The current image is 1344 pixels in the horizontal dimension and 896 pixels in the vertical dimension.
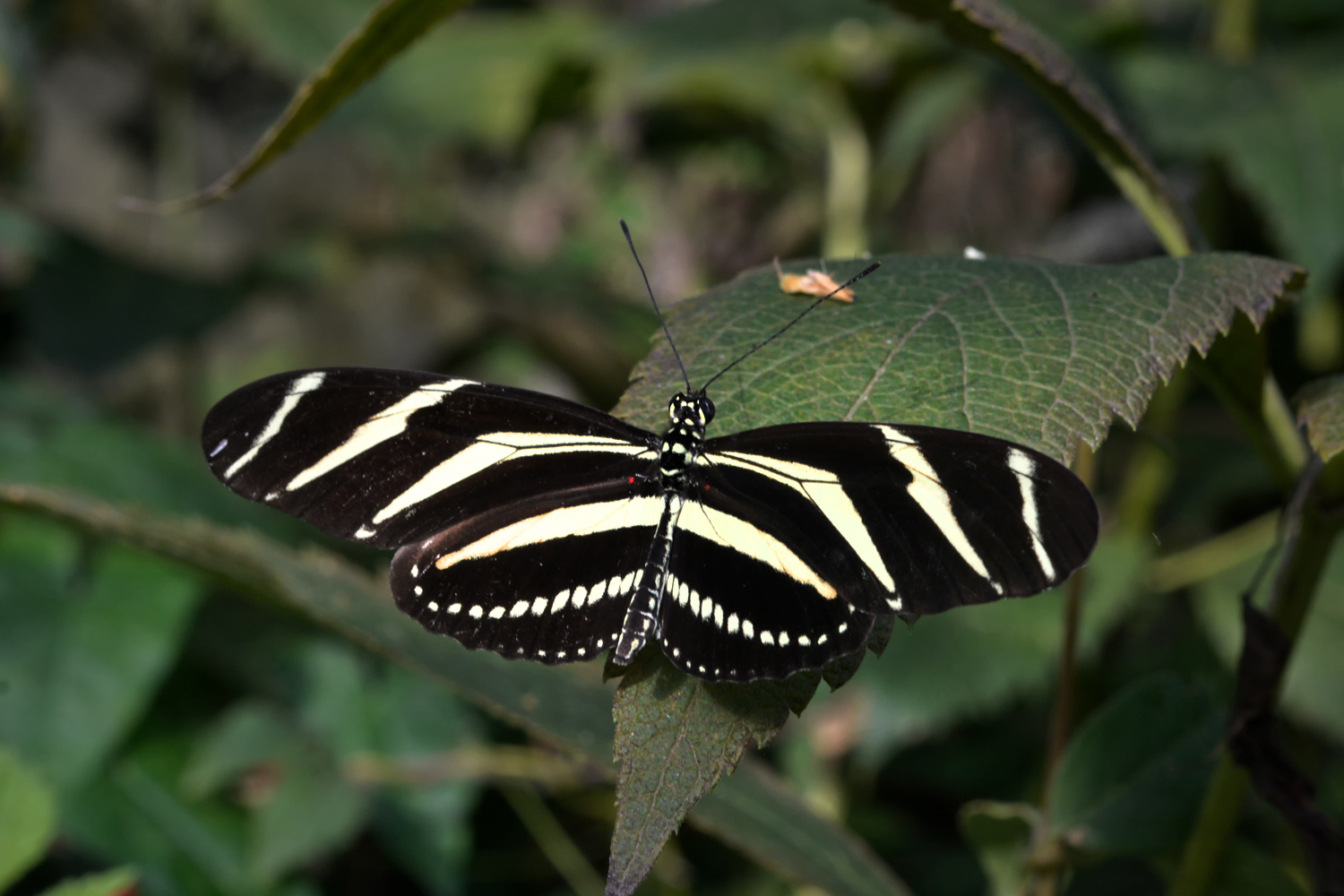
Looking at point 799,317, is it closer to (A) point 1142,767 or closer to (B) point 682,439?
(B) point 682,439

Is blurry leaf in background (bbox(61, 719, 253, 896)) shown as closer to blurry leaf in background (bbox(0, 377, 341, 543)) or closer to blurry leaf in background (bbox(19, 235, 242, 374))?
blurry leaf in background (bbox(0, 377, 341, 543))

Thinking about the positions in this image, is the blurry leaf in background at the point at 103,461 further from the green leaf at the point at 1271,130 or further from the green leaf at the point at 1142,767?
the green leaf at the point at 1271,130

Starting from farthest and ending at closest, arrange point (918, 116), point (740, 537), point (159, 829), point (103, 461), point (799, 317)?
point (918, 116) → point (103, 461) → point (159, 829) → point (740, 537) → point (799, 317)

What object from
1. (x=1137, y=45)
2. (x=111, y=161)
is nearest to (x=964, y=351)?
(x=1137, y=45)

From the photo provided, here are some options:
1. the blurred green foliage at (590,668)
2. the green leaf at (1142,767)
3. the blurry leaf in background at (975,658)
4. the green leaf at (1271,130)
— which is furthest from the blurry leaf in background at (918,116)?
the green leaf at (1142,767)

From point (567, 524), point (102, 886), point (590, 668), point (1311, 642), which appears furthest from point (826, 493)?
point (1311, 642)

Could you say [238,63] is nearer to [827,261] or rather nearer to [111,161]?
[111,161]
